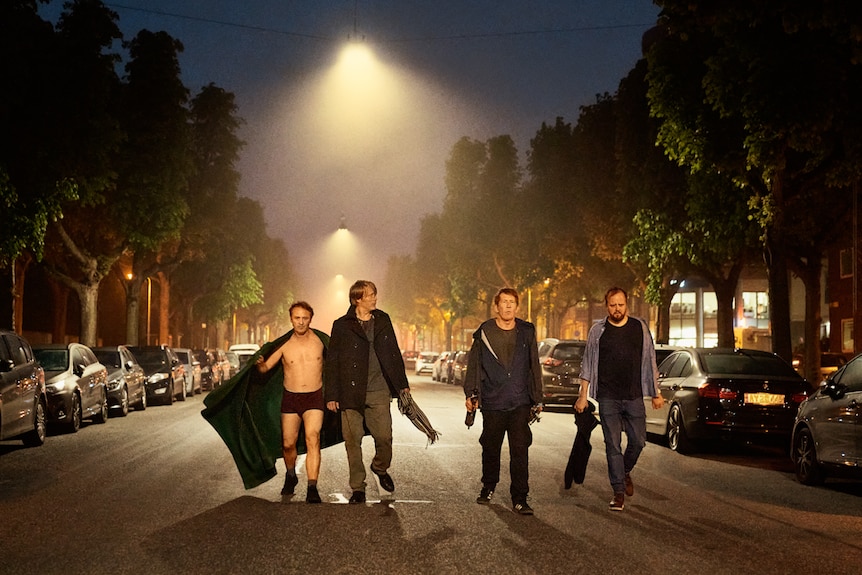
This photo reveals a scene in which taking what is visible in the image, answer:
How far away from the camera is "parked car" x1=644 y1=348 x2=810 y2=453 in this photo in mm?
16016

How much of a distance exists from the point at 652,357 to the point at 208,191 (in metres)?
40.9

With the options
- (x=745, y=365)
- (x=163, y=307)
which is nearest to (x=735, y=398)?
(x=745, y=365)

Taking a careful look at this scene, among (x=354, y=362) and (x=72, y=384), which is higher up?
(x=354, y=362)

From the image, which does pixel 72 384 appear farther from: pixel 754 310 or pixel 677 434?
pixel 754 310

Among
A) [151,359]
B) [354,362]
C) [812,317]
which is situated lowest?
[151,359]

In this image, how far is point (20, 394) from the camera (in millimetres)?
16531

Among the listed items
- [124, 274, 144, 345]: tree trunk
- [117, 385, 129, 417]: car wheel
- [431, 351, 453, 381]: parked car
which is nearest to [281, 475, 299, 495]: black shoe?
[117, 385, 129, 417]: car wheel

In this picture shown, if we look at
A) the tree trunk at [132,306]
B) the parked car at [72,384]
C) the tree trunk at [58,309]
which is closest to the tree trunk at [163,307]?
the tree trunk at [58,309]

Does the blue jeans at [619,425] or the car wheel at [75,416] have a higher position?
the blue jeans at [619,425]

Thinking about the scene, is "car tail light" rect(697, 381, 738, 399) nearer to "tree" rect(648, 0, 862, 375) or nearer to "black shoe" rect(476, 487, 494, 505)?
"tree" rect(648, 0, 862, 375)

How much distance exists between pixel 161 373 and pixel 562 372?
10.5 metres

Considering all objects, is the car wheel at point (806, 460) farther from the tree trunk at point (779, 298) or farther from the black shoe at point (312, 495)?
the tree trunk at point (779, 298)

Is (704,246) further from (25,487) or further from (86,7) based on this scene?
(25,487)

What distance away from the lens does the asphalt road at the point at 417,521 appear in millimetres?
7699
